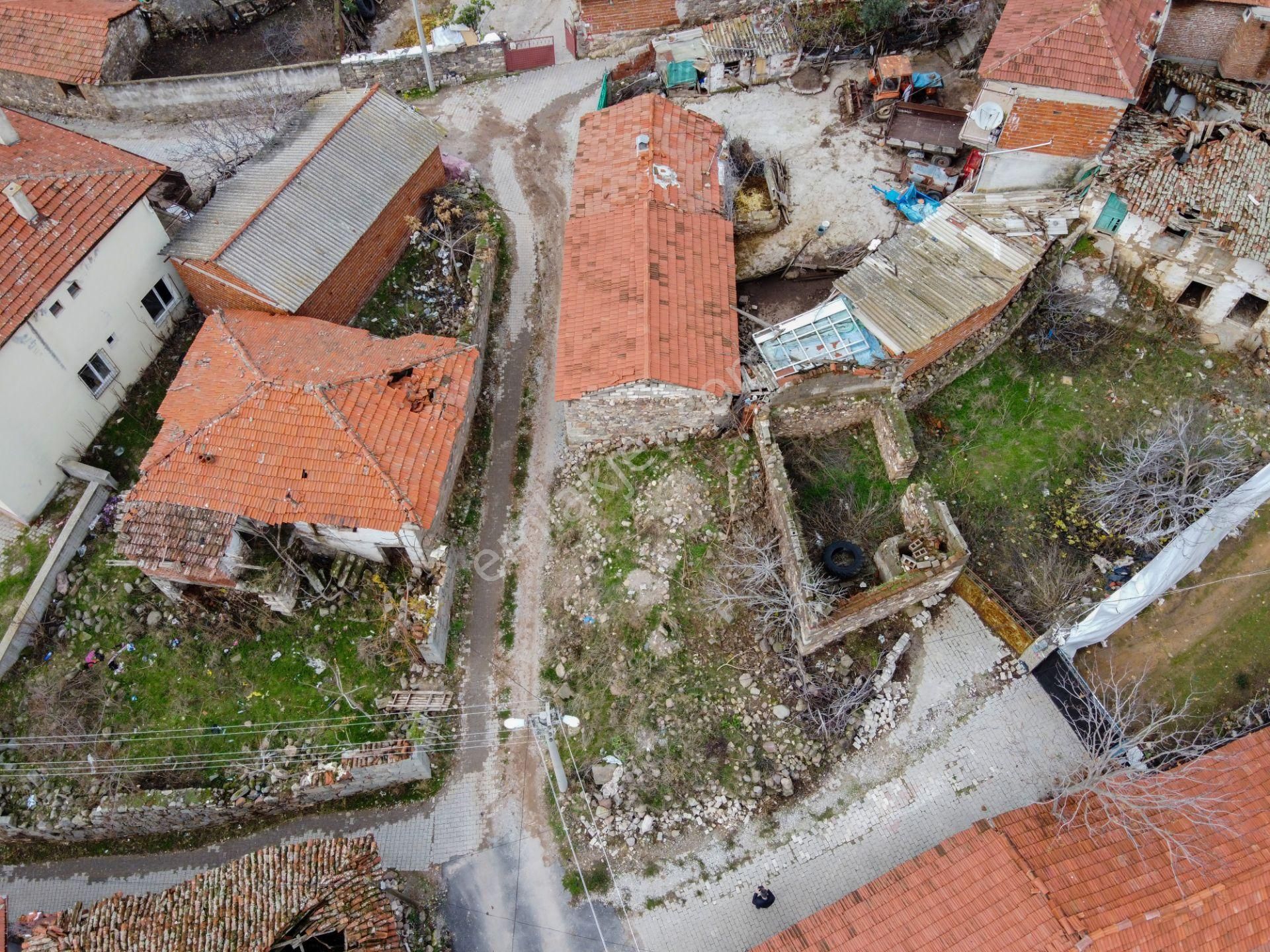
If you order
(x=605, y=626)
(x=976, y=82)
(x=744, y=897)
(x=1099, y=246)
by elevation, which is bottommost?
(x=744, y=897)

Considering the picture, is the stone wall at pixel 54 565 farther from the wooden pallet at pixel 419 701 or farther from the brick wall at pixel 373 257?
the wooden pallet at pixel 419 701

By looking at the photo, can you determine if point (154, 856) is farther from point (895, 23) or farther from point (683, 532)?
point (895, 23)

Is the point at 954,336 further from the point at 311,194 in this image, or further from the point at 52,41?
the point at 52,41

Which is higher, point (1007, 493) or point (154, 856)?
point (1007, 493)

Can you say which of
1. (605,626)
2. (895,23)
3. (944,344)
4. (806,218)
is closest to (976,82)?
(895,23)

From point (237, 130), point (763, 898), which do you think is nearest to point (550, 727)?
point (763, 898)

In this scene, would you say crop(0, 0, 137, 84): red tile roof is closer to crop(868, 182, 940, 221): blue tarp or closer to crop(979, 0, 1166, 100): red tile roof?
crop(868, 182, 940, 221): blue tarp
